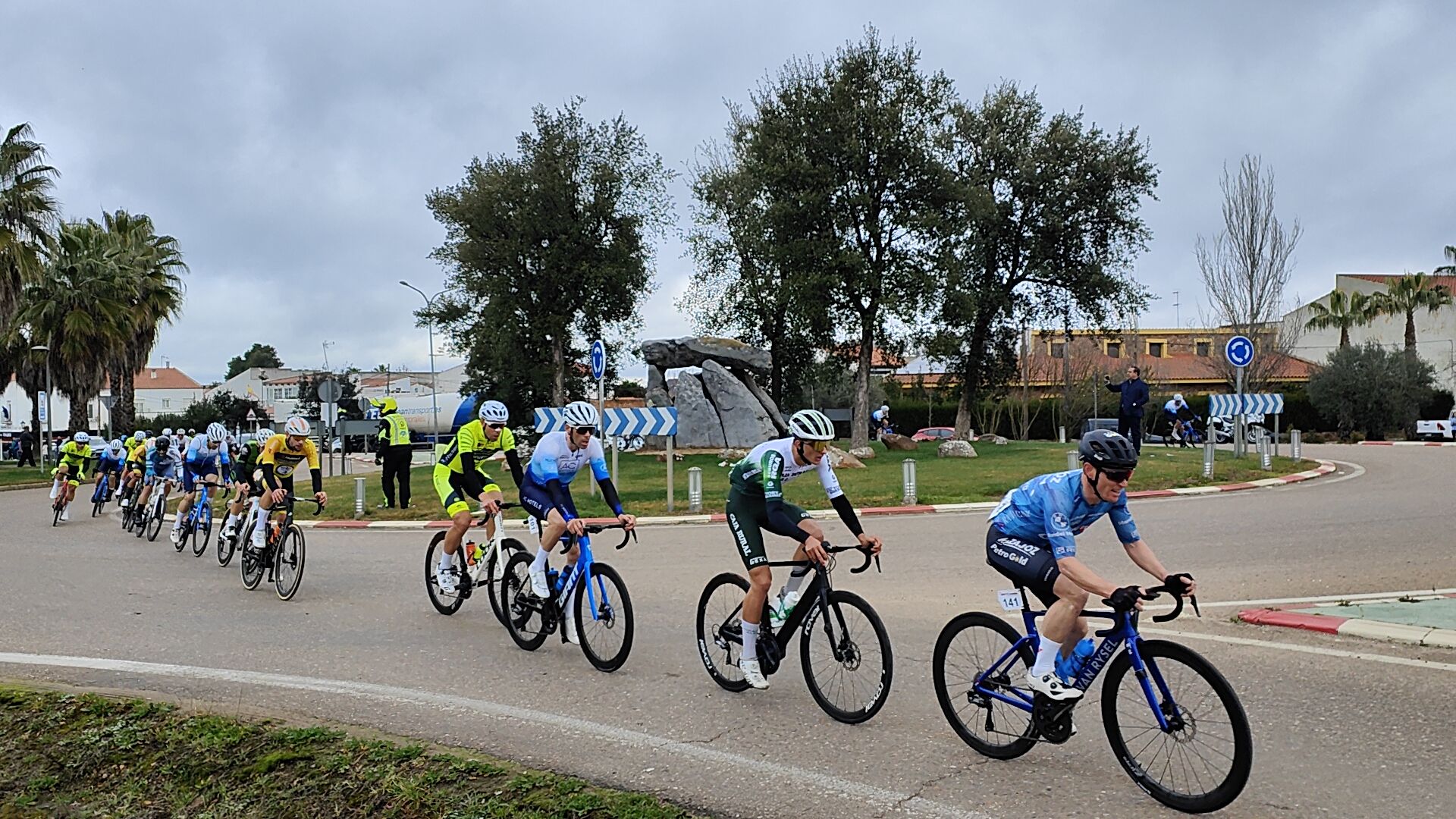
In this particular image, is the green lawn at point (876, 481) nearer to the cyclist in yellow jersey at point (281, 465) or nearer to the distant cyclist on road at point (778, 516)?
the cyclist in yellow jersey at point (281, 465)

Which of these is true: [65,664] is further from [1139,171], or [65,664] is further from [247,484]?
[1139,171]

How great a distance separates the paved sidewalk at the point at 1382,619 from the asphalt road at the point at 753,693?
193 mm

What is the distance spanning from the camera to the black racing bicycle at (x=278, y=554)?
10750 millimetres

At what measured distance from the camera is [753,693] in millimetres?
6645

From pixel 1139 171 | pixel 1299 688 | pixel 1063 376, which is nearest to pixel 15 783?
pixel 1299 688

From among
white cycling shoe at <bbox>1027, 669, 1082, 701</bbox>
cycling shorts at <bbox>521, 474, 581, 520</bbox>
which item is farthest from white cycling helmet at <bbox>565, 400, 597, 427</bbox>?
white cycling shoe at <bbox>1027, 669, 1082, 701</bbox>

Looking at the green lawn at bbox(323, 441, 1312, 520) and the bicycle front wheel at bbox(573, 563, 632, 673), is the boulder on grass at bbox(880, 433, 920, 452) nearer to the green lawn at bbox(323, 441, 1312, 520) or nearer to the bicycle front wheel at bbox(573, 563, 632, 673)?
the green lawn at bbox(323, 441, 1312, 520)

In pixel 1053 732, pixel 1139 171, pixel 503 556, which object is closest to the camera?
pixel 1053 732

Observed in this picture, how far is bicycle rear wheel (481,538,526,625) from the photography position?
335 inches

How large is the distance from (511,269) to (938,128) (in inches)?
558

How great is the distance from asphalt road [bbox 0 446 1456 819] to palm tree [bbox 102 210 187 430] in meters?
35.3

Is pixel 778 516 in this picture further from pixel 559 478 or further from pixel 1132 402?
pixel 1132 402

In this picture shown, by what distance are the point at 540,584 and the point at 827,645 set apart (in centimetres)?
259

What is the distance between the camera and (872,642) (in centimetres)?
582
